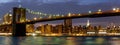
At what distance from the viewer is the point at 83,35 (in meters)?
85.8

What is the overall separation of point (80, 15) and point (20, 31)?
16200 millimetres

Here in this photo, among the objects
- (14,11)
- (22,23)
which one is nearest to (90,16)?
(22,23)

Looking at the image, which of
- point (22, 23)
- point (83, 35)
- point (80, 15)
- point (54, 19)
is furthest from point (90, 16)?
point (83, 35)

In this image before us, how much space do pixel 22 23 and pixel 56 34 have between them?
21658 mm

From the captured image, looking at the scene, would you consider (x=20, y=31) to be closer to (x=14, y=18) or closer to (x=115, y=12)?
(x=14, y=18)

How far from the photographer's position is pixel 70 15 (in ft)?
185

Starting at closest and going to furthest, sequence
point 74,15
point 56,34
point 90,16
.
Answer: point 90,16
point 74,15
point 56,34

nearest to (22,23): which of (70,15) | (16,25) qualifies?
(16,25)

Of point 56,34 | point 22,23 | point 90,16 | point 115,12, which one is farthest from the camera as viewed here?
point 56,34

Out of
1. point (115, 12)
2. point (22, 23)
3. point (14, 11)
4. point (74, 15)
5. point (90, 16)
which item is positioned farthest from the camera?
point (14, 11)

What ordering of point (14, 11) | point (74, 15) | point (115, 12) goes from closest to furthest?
point (115, 12)
point (74, 15)
point (14, 11)

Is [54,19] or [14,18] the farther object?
[14,18]

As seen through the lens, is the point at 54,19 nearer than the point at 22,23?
Yes

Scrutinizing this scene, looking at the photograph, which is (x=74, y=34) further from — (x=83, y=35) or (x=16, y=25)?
(x=16, y=25)
